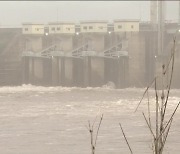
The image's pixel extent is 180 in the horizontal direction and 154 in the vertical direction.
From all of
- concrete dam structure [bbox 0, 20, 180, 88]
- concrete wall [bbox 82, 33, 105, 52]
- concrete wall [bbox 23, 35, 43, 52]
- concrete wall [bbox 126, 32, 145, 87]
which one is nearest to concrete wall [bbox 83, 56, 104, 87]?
concrete dam structure [bbox 0, 20, 180, 88]

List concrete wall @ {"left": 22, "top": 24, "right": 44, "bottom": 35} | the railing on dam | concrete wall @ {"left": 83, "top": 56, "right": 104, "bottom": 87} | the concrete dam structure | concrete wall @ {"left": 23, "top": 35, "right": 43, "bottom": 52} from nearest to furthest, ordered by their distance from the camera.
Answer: concrete wall @ {"left": 83, "top": 56, "right": 104, "bottom": 87} → the railing on dam → the concrete dam structure → concrete wall @ {"left": 23, "top": 35, "right": 43, "bottom": 52} → concrete wall @ {"left": 22, "top": 24, "right": 44, "bottom": 35}

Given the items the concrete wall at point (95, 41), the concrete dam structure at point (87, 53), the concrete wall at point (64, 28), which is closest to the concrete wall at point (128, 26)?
the concrete dam structure at point (87, 53)

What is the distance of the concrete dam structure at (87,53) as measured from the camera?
25672 millimetres

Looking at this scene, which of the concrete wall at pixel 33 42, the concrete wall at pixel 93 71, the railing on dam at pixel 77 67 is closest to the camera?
the concrete wall at pixel 93 71

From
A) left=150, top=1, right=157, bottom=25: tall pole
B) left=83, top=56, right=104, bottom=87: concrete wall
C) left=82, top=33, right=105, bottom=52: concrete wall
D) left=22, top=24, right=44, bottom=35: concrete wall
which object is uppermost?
left=150, top=1, right=157, bottom=25: tall pole

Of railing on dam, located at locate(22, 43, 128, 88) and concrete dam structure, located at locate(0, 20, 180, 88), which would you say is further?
concrete dam structure, located at locate(0, 20, 180, 88)

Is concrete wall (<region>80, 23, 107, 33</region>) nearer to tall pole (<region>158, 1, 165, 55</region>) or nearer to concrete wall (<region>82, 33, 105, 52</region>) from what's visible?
concrete wall (<region>82, 33, 105, 52</region>)

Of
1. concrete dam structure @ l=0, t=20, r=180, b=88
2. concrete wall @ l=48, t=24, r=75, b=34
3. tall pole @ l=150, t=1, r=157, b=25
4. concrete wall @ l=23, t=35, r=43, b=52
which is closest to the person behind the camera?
concrete dam structure @ l=0, t=20, r=180, b=88

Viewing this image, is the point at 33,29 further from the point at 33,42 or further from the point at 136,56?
the point at 136,56

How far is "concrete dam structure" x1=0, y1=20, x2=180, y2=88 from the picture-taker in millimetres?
25672

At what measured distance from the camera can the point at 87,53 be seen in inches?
1025

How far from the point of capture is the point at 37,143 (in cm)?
666

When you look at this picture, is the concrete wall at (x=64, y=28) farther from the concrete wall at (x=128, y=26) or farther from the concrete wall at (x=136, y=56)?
the concrete wall at (x=136, y=56)

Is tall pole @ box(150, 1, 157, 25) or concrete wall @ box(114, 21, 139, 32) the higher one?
tall pole @ box(150, 1, 157, 25)
